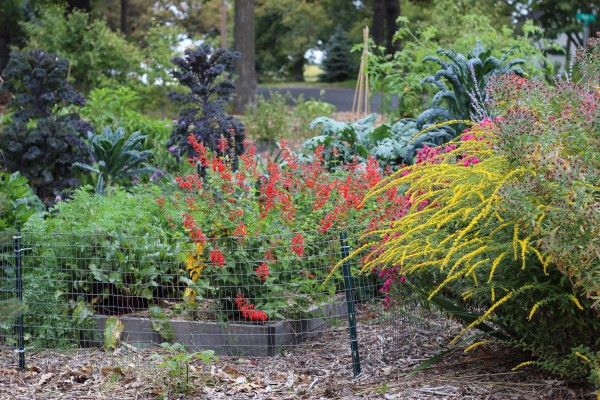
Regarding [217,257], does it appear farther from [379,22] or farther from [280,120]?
[379,22]

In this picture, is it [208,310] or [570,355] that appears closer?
[570,355]

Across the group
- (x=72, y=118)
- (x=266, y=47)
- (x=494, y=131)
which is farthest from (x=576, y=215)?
(x=266, y=47)

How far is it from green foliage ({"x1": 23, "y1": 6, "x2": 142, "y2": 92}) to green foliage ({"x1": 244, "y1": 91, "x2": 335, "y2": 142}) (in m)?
4.34

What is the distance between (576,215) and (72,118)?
6.14m

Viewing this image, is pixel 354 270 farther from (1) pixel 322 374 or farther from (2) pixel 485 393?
(2) pixel 485 393

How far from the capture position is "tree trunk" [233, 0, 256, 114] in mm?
19297

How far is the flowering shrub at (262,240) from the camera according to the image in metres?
5.19

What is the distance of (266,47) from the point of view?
149 feet

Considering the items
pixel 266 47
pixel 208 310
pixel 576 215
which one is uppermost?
pixel 266 47

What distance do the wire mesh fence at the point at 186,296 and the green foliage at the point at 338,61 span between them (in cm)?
3626

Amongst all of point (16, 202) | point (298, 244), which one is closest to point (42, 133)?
point (16, 202)

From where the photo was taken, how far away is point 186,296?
5.40m

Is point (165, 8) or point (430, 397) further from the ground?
point (165, 8)

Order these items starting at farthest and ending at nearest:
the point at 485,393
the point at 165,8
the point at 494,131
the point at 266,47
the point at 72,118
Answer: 1. the point at 266,47
2. the point at 165,8
3. the point at 72,118
4. the point at 485,393
5. the point at 494,131
